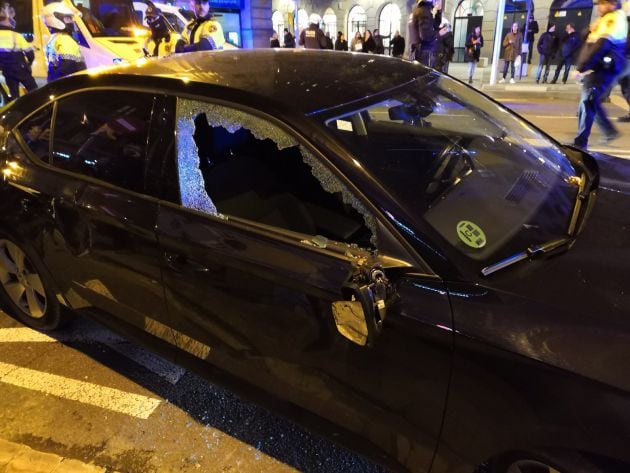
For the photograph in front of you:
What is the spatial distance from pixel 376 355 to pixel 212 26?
7.40 m

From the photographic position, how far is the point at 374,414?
1.84 m

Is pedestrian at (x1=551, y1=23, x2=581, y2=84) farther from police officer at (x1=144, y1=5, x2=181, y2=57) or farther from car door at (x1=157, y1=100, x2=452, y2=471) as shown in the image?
car door at (x1=157, y1=100, x2=452, y2=471)

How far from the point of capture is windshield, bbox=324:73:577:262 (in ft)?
6.11

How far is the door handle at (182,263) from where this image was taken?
2.10 m

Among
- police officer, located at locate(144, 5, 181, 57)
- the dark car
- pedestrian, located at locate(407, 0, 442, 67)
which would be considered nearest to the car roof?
the dark car

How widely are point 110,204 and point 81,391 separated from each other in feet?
3.48

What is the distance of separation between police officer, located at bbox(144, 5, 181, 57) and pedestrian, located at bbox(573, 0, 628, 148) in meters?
6.59

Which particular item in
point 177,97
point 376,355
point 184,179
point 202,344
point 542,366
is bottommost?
point 202,344

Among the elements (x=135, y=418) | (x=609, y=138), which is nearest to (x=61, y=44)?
(x=609, y=138)

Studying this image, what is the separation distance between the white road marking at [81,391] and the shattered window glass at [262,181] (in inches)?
44.4

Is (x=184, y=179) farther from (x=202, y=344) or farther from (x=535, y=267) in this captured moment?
(x=535, y=267)

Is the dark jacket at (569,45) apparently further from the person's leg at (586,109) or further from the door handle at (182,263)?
the door handle at (182,263)

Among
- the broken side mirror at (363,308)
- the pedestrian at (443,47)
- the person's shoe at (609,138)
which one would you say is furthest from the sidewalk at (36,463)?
the pedestrian at (443,47)

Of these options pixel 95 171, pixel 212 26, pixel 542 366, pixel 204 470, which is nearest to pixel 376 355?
pixel 542 366
